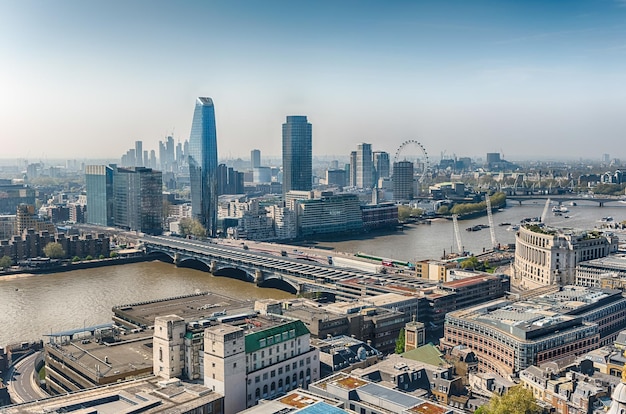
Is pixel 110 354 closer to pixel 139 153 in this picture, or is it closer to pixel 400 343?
pixel 400 343

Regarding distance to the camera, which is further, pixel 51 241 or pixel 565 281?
pixel 51 241

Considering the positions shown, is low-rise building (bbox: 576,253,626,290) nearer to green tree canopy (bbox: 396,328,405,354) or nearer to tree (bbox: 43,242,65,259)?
green tree canopy (bbox: 396,328,405,354)

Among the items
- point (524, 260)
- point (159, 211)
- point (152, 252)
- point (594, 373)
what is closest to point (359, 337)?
point (594, 373)

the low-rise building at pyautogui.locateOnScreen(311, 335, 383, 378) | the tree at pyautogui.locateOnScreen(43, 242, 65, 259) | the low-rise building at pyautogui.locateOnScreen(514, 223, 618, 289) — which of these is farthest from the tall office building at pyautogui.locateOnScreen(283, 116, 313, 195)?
the low-rise building at pyautogui.locateOnScreen(311, 335, 383, 378)

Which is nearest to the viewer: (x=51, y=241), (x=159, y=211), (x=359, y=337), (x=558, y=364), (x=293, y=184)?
(x=558, y=364)

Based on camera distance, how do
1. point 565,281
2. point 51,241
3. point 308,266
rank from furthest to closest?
point 51,241 → point 308,266 → point 565,281

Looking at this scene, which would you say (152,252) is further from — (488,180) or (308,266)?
(488,180)

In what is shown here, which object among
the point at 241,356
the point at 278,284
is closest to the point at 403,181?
the point at 278,284
